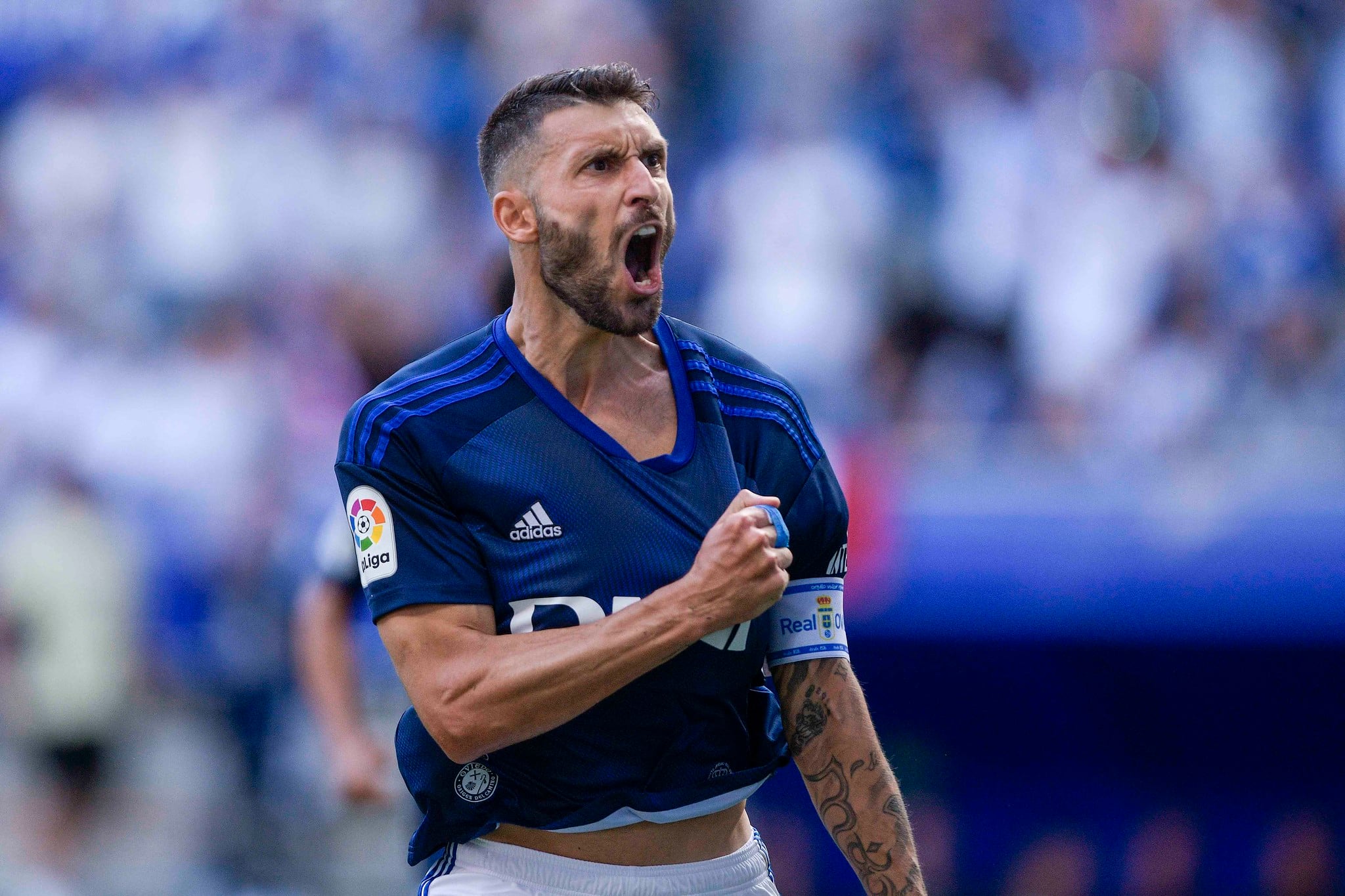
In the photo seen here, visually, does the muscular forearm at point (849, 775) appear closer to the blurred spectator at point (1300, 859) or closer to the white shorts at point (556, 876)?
the white shorts at point (556, 876)

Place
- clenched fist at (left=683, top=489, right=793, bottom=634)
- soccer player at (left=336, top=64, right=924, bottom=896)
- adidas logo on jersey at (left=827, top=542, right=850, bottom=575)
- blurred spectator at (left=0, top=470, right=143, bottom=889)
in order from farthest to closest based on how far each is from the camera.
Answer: blurred spectator at (left=0, top=470, right=143, bottom=889), adidas logo on jersey at (left=827, top=542, right=850, bottom=575), soccer player at (left=336, top=64, right=924, bottom=896), clenched fist at (left=683, top=489, right=793, bottom=634)

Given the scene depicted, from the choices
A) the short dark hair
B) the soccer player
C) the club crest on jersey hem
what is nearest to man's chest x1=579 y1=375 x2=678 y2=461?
the soccer player

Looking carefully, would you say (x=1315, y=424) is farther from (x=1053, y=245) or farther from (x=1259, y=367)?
(x=1053, y=245)

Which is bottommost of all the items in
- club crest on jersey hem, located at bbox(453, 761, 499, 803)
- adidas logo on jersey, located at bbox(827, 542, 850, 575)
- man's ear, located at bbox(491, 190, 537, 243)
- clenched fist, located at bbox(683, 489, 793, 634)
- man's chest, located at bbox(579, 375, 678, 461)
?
club crest on jersey hem, located at bbox(453, 761, 499, 803)

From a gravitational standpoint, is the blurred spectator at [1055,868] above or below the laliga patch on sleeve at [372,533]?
below

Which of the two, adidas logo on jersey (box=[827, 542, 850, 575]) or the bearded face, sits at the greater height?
the bearded face

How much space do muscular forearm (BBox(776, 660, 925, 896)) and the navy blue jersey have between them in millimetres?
109

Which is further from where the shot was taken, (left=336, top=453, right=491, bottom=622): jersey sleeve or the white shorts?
the white shorts

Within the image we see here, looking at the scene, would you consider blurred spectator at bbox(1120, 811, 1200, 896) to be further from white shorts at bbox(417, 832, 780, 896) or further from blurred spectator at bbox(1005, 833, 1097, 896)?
white shorts at bbox(417, 832, 780, 896)

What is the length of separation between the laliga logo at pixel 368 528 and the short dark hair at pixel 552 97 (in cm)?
75

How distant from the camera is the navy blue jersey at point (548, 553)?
3.17 metres

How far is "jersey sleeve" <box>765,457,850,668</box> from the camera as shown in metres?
3.39

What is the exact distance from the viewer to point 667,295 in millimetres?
8992

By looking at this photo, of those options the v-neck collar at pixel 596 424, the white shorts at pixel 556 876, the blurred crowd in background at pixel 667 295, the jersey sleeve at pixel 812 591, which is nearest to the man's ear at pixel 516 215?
the v-neck collar at pixel 596 424
